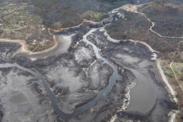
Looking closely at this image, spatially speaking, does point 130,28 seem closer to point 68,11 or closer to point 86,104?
point 68,11

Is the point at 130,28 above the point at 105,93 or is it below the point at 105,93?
above

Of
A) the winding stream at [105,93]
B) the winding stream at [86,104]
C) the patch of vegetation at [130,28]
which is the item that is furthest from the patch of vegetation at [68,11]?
the winding stream at [105,93]

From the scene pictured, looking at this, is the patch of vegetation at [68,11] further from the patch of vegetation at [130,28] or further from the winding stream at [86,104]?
the winding stream at [86,104]

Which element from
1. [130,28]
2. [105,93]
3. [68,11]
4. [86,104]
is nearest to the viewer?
[86,104]

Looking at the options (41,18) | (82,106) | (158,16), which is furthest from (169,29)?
(41,18)

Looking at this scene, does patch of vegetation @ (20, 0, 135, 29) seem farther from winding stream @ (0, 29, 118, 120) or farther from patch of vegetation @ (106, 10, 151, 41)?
winding stream @ (0, 29, 118, 120)

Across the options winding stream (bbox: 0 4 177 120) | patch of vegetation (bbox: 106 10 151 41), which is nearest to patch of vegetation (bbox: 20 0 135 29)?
patch of vegetation (bbox: 106 10 151 41)

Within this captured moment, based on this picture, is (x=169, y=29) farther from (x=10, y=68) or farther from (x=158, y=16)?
(x=10, y=68)

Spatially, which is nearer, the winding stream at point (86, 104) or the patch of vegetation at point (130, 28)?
the winding stream at point (86, 104)

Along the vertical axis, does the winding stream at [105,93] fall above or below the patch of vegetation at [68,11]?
below

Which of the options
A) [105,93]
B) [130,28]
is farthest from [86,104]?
[130,28]

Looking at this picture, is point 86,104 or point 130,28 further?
point 130,28
